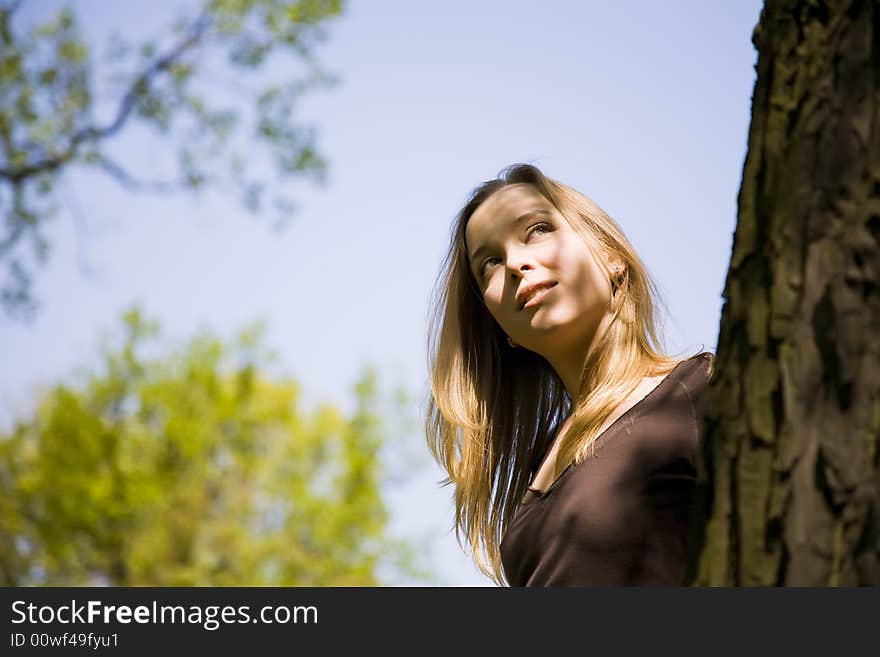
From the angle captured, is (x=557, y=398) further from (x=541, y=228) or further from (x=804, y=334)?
(x=804, y=334)

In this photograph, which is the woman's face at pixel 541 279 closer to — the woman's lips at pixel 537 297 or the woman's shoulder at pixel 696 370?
the woman's lips at pixel 537 297

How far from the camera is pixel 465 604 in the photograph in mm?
1267

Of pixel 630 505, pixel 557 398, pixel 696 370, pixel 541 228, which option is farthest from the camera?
pixel 557 398

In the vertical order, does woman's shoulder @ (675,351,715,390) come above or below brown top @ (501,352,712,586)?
above

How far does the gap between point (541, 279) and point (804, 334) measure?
3.94 ft

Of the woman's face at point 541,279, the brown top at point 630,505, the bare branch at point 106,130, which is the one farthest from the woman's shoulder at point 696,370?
the bare branch at point 106,130

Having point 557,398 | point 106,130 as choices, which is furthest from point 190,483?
point 557,398

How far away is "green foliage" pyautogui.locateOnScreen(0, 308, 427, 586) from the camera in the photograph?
18.0 meters

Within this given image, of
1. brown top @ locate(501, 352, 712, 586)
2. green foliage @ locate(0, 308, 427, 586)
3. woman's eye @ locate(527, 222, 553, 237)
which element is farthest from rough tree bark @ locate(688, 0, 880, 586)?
green foliage @ locate(0, 308, 427, 586)

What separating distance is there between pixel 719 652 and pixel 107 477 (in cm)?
1841

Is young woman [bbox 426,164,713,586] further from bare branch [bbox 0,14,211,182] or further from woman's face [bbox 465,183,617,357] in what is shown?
bare branch [bbox 0,14,211,182]

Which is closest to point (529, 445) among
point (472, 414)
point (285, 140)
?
point (472, 414)

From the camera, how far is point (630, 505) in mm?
1889

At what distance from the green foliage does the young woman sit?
1622cm
